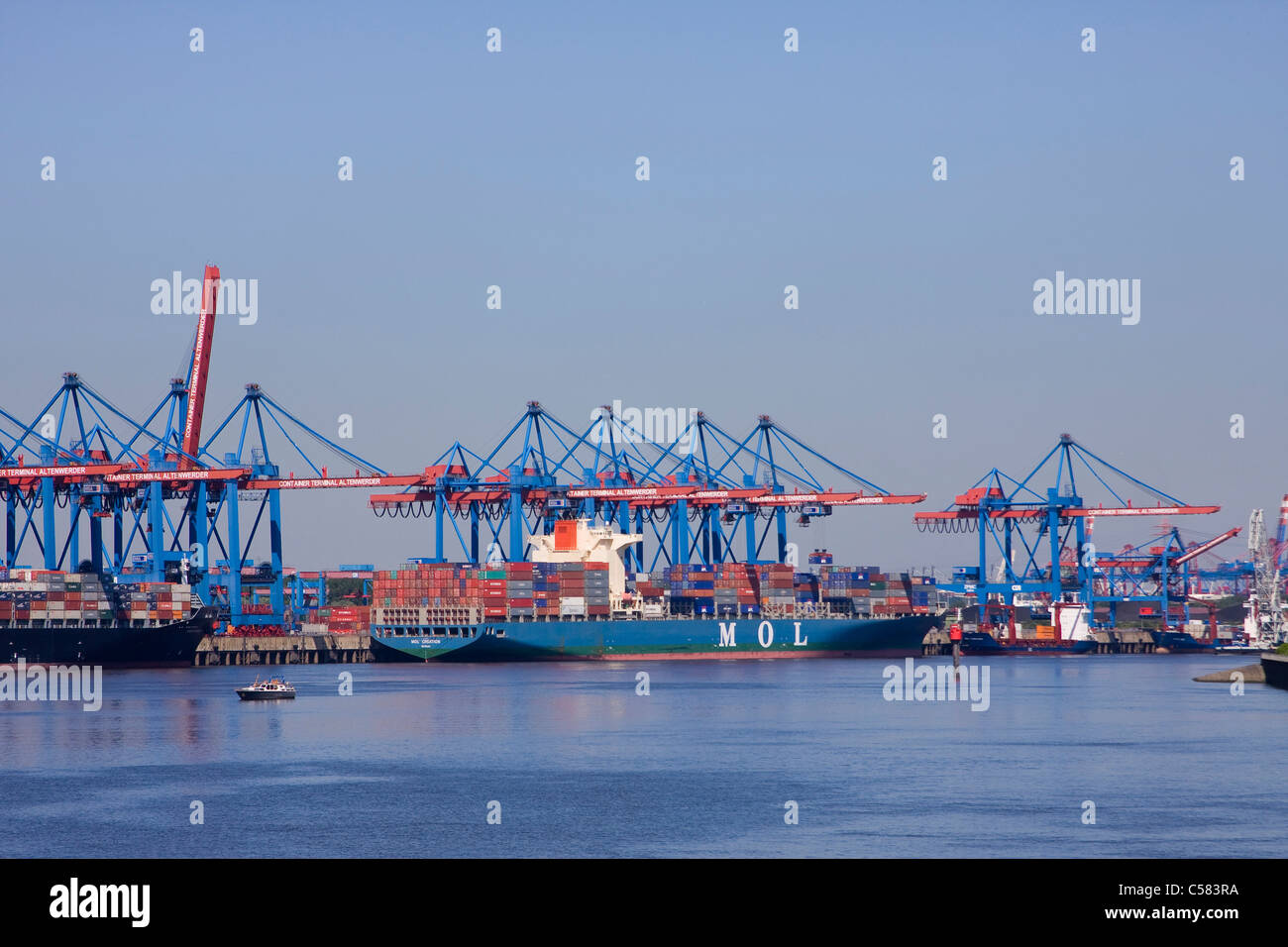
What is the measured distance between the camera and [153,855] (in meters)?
30.2

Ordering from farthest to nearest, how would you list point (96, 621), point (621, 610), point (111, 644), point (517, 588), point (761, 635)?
point (761, 635), point (621, 610), point (517, 588), point (96, 621), point (111, 644)

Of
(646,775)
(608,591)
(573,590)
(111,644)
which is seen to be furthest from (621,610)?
(646,775)

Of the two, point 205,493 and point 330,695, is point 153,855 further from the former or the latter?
point 205,493

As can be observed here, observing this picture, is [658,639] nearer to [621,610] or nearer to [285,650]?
[621,610]

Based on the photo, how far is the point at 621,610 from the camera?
119m

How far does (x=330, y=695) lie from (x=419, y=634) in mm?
35825

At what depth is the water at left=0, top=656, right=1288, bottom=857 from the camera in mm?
31922

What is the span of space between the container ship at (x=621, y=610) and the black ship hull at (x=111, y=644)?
13.8 m

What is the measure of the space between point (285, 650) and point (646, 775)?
82680 mm

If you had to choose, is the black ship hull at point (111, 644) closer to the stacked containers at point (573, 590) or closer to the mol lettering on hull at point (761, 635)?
the stacked containers at point (573, 590)

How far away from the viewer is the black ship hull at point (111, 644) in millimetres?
95062

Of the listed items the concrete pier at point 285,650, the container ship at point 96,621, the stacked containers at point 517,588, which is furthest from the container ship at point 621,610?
the container ship at point 96,621

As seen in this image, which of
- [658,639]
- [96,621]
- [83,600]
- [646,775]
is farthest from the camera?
[658,639]
